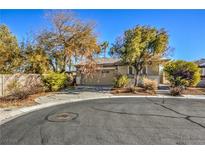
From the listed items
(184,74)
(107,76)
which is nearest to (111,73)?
(107,76)


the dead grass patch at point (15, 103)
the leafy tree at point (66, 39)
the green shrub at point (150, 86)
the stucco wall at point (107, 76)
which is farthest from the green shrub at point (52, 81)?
the stucco wall at point (107, 76)

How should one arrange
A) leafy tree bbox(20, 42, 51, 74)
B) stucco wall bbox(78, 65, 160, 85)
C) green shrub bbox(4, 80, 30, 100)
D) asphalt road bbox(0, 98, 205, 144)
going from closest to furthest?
asphalt road bbox(0, 98, 205, 144), green shrub bbox(4, 80, 30, 100), leafy tree bbox(20, 42, 51, 74), stucco wall bbox(78, 65, 160, 85)

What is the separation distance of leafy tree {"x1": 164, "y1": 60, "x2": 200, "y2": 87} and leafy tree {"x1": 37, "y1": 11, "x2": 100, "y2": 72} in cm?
917

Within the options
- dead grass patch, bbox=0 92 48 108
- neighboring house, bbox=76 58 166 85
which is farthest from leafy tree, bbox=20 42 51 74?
neighboring house, bbox=76 58 166 85

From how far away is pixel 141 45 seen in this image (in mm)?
21438

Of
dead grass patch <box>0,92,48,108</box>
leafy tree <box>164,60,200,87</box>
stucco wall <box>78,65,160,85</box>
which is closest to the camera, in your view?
dead grass patch <box>0,92,48,108</box>

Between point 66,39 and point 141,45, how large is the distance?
8.02 metres

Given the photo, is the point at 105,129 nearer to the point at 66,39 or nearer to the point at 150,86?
the point at 150,86

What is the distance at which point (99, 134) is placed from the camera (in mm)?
6449

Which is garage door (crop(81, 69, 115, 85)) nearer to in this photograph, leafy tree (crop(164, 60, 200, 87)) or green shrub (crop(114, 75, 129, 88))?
green shrub (crop(114, 75, 129, 88))

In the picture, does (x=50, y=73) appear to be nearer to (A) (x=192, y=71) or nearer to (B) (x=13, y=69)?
(B) (x=13, y=69)

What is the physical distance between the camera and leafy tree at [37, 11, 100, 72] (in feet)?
68.8

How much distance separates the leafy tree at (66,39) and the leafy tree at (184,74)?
917cm
